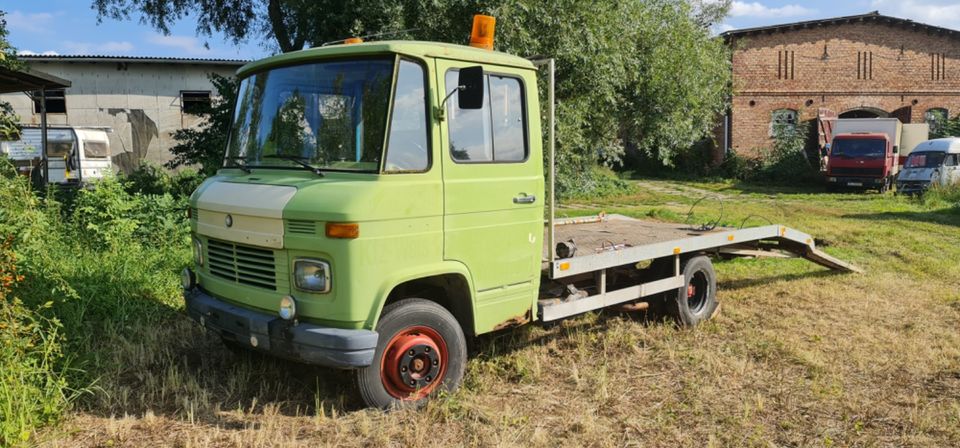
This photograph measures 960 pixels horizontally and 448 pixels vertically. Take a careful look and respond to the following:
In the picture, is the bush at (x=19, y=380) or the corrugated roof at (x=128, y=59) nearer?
the bush at (x=19, y=380)

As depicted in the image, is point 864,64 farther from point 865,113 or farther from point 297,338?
point 297,338

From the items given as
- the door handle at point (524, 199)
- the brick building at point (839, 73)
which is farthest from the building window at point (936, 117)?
the door handle at point (524, 199)

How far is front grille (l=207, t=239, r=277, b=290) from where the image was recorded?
446cm

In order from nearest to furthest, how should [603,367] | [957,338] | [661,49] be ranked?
[603,367]
[957,338]
[661,49]

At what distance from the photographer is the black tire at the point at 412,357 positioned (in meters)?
4.40

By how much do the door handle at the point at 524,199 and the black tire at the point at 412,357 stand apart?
94 cm

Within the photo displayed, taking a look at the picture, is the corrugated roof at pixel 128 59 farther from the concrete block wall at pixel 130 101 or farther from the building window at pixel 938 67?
the building window at pixel 938 67

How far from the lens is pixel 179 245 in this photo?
8.94 meters

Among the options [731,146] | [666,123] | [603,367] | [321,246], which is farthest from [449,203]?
[731,146]

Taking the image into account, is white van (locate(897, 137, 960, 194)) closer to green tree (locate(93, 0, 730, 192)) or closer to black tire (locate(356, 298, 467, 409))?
green tree (locate(93, 0, 730, 192))

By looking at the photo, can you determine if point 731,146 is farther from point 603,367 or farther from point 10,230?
point 10,230

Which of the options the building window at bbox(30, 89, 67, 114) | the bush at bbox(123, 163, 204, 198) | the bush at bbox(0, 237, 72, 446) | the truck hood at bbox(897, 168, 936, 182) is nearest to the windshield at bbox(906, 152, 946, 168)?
the truck hood at bbox(897, 168, 936, 182)

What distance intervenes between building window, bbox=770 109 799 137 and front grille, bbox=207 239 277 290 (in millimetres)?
27115

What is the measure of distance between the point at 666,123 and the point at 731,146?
1338 centimetres
